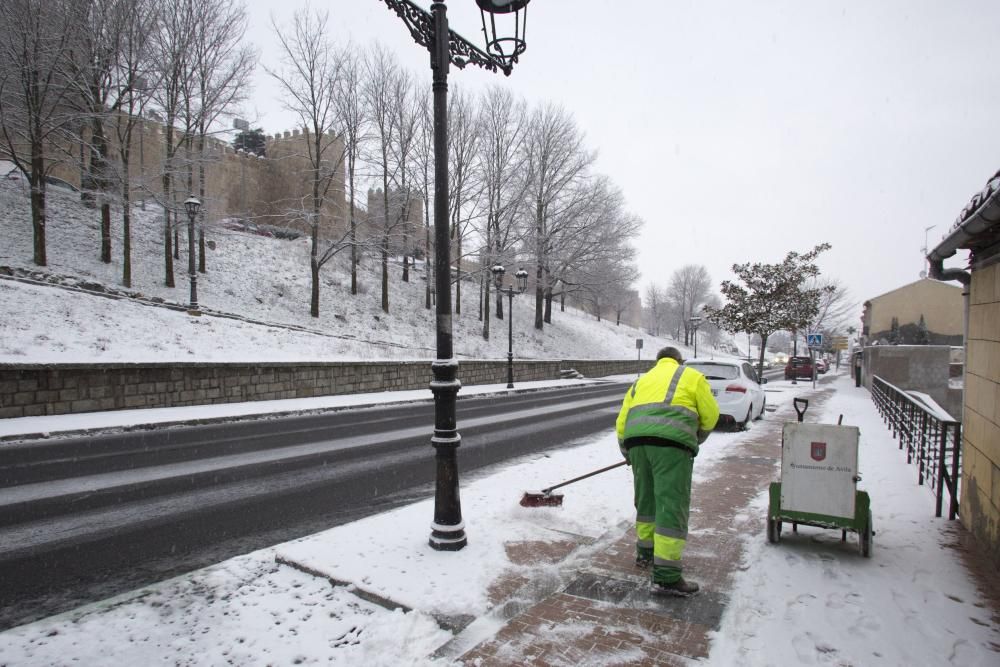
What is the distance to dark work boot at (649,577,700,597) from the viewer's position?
377 cm

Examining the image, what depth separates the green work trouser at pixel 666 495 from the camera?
3785 mm

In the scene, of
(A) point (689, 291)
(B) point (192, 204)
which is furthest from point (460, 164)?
(A) point (689, 291)

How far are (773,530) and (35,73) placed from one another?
25788 mm

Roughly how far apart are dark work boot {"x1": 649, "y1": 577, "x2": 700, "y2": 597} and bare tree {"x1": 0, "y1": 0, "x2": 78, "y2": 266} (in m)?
23.8

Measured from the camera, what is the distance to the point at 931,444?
8.12 metres

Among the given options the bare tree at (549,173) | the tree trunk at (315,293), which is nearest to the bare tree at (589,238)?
the bare tree at (549,173)

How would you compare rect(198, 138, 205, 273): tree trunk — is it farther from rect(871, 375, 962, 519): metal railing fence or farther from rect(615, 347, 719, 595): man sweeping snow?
rect(871, 375, 962, 519): metal railing fence

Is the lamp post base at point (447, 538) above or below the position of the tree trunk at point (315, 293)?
below

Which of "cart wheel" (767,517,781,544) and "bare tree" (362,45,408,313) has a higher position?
"bare tree" (362,45,408,313)

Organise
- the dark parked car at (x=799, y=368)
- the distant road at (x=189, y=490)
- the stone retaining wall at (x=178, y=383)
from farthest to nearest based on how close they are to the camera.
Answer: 1. the dark parked car at (x=799, y=368)
2. the stone retaining wall at (x=178, y=383)
3. the distant road at (x=189, y=490)

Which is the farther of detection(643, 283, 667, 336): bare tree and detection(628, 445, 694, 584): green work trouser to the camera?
detection(643, 283, 667, 336): bare tree

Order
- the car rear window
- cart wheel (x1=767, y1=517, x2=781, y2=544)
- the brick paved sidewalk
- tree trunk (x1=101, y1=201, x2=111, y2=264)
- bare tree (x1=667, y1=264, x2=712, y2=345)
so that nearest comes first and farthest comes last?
the brick paved sidewalk, cart wheel (x1=767, y1=517, x2=781, y2=544), the car rear window, tree trunk (x1=101, y1=201, x2=111, y2=264), bare tree (x1=667, y1=264, x2=712, y2=345)

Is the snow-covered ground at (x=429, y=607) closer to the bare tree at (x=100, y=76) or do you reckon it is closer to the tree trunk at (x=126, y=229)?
the tree trunk at (x=126, y=229)

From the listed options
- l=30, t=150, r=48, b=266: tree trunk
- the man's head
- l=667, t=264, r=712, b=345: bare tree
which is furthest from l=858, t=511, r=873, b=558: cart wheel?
l=667, t=264, r=712, b=345: bare tree
